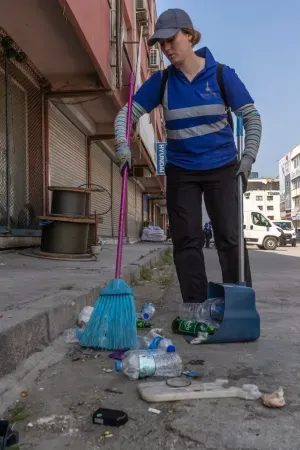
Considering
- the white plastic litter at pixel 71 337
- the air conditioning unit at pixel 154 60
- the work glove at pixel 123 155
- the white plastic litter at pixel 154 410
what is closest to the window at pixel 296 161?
the air conditioning unit at pixel 154 60

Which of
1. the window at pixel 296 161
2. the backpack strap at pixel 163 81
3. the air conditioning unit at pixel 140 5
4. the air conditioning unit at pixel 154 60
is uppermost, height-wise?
the window at pixel 296 161

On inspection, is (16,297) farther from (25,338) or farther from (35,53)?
(35,53)

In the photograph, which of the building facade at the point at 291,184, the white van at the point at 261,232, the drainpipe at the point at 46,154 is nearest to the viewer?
the drainpipe at the point at 46,154

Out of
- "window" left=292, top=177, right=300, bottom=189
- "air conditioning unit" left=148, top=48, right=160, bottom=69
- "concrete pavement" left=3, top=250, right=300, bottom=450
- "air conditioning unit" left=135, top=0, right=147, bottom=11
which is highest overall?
"window" left=292, top=177, right=300, bottom=189

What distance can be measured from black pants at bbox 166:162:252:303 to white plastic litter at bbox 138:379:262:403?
1.27 m

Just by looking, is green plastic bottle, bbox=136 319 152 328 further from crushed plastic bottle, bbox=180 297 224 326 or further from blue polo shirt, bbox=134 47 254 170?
blue polo shirt, bbox=134 47 254 170

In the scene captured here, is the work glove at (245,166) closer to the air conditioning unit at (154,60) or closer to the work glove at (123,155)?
the work glove at (123,155)

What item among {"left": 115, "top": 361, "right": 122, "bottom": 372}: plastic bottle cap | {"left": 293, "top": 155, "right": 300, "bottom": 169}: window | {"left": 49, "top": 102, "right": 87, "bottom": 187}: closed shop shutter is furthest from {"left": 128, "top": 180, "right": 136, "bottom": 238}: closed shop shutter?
{"left": 293, "top": 155, "right": 300, "bottom": 169}: window

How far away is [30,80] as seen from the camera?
801 centimetres

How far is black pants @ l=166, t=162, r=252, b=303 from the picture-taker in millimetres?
3271

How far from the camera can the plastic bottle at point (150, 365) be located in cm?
219

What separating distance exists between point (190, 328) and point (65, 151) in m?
7.63

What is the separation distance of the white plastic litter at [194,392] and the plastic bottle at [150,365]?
0.56 feet

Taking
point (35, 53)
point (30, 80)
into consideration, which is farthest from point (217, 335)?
point (30, 80)
